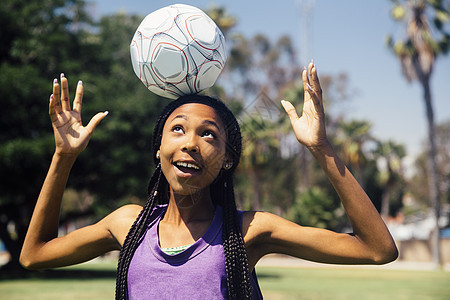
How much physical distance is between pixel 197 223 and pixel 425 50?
94.7ft

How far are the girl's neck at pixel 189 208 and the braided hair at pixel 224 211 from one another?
0.08m

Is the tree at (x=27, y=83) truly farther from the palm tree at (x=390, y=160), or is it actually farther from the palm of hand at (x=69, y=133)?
the palm tree at (x=390, y=160)

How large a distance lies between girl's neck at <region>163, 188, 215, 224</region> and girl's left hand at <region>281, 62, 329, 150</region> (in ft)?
1.82

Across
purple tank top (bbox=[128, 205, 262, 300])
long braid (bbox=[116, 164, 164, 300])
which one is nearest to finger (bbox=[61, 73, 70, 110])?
long braid (bbox=[116, 164, 164, 300])

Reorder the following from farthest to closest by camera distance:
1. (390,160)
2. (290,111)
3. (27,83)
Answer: (390,160), (27,83), (290,111)

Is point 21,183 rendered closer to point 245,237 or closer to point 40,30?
point 40,30

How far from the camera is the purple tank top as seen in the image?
226 cm

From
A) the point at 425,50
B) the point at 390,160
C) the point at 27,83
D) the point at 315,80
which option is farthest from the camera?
the point at 390,160

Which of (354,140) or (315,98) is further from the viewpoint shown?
(354,140)

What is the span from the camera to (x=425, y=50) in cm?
2900

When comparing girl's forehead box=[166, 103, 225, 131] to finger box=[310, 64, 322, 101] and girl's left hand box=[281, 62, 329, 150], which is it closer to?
girl's left hand box=[281, 62, 329, 150]

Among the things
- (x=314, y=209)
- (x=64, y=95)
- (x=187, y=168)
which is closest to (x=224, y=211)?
(x=187, y=168)

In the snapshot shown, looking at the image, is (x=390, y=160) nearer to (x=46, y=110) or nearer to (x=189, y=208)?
(x=46, y=110)

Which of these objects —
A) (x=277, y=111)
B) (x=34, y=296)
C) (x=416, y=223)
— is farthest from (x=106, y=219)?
(x=416, y=223)
